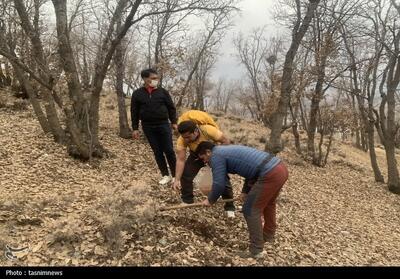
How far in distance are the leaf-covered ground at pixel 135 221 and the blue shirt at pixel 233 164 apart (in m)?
1.03

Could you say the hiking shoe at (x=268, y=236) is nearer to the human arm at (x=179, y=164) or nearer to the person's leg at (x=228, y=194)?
the person's leg at (x=228, y=194)

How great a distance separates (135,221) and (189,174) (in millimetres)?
1119

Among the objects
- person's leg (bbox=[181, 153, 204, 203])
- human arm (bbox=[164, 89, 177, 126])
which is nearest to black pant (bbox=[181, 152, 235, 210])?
person's leg (bbox=[181, 153, 204, 203])

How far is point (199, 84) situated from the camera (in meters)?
33.1

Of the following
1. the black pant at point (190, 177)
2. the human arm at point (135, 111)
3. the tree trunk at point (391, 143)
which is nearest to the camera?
the black pant at point (190, 177)

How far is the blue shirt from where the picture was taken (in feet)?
15.8

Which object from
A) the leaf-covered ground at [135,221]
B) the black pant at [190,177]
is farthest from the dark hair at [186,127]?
the leaf-covered ground at [135,221]

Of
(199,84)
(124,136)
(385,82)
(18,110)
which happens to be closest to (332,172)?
(385,82)

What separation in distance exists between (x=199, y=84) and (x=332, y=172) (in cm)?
1996

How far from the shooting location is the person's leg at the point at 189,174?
611cm

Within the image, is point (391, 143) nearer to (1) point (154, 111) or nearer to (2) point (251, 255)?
(1) point (154, 111)

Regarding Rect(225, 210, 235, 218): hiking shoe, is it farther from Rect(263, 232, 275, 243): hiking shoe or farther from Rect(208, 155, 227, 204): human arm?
Rect(208, 155, 227, 204): human arm

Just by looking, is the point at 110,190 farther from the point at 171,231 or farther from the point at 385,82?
the point at 385,82

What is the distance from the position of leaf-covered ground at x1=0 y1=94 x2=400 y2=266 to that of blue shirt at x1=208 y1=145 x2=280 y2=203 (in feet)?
3.37
